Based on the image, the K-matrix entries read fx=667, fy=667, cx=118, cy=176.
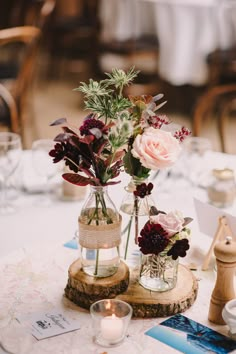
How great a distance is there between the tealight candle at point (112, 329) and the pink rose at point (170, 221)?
0.66 feet

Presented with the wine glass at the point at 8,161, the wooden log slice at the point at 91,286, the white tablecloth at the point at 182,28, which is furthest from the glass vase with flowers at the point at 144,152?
the white tablecloth at the point at 182,28

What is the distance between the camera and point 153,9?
4789mm

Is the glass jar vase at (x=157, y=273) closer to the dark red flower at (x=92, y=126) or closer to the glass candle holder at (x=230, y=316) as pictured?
the glass candle holder at (x=230, y=316)

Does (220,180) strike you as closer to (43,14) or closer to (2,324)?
(2,324)

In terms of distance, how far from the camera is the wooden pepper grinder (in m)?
1.27

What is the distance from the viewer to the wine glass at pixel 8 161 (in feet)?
6.12

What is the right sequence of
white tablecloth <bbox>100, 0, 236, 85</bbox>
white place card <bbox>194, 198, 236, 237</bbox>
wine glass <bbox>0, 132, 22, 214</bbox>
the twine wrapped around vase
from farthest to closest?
white tablecloth <bbox>100, 0, 236, 85</bbox> → wine glass <bbox>0, 132, 22, 214</bbox> → white place card <bbox>194, 198, 236, 237</bbox> → the twine wrapped around vase

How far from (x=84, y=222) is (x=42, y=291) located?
20 centimetres

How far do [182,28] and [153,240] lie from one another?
3601 mm

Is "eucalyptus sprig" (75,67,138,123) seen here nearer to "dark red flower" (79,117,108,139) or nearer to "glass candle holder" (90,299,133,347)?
"dark red flower" (79,117,108,139)

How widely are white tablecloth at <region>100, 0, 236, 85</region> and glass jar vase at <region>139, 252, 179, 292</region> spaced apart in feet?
11.6

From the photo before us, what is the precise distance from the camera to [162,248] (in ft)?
4.25

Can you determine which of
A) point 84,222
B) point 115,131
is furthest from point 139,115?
point 84,222

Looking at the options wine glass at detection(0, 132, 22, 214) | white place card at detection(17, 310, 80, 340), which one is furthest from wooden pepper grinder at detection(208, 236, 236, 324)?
wine glass at detection(0, 132, 22, 214)
